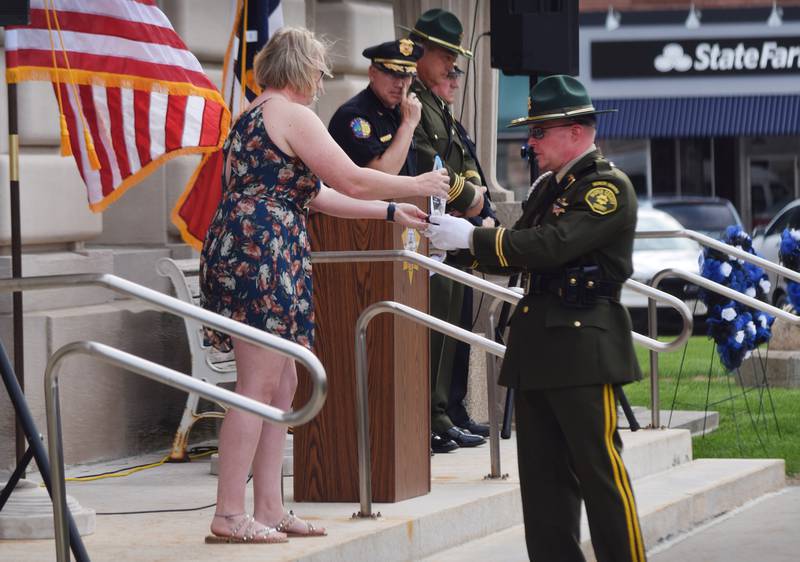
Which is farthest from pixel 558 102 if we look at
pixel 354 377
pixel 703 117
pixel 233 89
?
pixel 703 117

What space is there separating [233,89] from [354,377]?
80.8 inches

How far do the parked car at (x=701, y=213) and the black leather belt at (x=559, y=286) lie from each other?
58.6 ft

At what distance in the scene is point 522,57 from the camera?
8805 mm

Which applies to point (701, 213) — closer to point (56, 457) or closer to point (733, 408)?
point (733, 408)

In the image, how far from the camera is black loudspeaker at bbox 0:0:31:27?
17.4ft

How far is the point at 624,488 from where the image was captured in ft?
17.3

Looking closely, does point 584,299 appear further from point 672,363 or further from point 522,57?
point 672,363

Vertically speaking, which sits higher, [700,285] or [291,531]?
[700,285]

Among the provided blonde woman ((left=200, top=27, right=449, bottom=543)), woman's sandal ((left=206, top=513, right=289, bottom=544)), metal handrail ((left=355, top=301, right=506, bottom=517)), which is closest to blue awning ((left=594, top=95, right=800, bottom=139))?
metal handrail ((left=355, top=301, right=506, bottom=517))

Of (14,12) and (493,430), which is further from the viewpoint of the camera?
(493,430)

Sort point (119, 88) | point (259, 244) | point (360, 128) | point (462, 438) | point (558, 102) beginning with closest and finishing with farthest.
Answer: point (558, 102), point (259, 244), point (119, 88), point (360, 128), point (462, 438)

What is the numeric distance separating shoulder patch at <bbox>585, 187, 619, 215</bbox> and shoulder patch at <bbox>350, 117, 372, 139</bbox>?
181 cm

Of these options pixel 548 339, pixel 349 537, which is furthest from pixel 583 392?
pixel 349 537

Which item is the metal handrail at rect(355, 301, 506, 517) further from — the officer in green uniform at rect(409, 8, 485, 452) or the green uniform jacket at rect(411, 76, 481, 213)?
the officer in green uniform at rect(409, 8, 485, 452)
